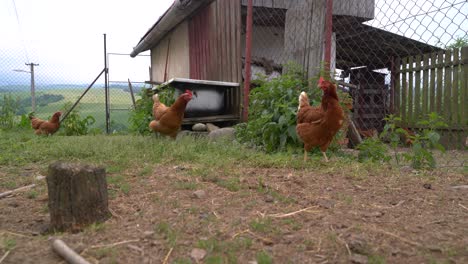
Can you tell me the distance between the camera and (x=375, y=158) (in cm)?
378

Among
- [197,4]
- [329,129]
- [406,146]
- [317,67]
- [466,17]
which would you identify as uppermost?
[197,4]

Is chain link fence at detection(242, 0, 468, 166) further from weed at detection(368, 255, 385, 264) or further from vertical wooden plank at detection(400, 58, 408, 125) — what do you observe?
weed at detection(368, 255, 385, 264)

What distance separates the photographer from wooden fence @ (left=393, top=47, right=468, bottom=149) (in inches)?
222

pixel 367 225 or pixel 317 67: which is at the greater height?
pixel 317 67

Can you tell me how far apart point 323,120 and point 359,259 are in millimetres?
2237

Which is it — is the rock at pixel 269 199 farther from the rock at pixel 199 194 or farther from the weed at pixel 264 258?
the weed at pixel 264 258

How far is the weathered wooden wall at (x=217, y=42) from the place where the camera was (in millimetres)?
6492

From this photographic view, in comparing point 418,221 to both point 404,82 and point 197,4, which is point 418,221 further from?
point 197,4

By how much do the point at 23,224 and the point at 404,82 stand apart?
678cm

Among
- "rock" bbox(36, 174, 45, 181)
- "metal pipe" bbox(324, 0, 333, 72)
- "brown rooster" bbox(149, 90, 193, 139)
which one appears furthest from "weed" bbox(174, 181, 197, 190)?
"brown rooster" bbox(149, 90, 193, 139)

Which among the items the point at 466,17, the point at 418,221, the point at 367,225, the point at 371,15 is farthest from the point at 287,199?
the point at 371,15

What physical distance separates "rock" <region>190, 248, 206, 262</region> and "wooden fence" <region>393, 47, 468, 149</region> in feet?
16.7

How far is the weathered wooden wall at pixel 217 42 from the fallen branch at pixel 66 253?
5263 mm

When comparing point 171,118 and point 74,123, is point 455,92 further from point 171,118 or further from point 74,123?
point 74,123
